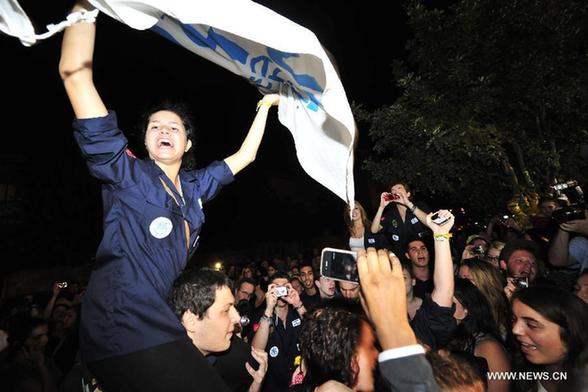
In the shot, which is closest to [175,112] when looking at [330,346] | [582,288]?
[330,346]

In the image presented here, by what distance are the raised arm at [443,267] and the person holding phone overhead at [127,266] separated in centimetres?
138

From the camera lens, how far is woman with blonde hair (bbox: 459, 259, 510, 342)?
3.64 m

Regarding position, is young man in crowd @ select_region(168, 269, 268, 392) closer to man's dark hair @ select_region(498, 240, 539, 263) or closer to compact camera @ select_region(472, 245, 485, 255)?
man's dark hair @ select_region(498, 240, 539, 263)

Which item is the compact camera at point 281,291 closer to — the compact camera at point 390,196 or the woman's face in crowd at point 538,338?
the compact camera at point 390,196

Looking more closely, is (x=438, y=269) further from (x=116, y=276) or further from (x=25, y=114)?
(x=25, y=114)

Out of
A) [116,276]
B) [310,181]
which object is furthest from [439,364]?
[310,181]

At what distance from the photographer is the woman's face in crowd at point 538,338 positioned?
264 centimetres

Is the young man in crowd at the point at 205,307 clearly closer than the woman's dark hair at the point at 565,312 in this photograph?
Yes

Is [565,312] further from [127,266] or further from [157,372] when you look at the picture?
[127,266]

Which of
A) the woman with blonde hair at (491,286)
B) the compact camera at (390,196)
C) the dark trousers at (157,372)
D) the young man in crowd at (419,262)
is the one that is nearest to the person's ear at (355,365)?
the dark trousers at (157,372)

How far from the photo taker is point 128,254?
1.91 m

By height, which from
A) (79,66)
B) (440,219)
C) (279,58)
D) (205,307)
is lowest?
(205,307)

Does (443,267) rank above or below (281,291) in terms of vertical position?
above

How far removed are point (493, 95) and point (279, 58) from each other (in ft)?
35.6
